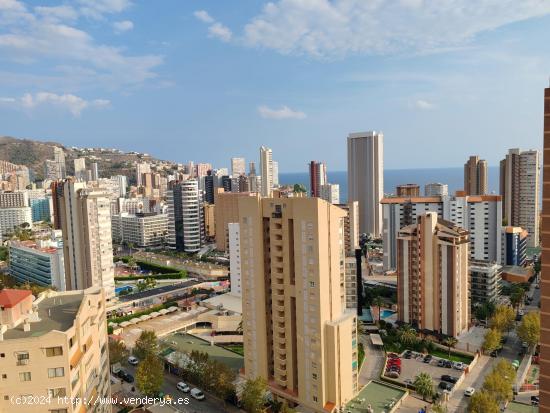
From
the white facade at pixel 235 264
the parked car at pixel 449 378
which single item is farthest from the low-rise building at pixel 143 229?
the parked car at pixel 449 378

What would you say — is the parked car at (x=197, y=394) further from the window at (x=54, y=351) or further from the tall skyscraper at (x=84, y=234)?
the tall skyscraper at (x=84, y=234)

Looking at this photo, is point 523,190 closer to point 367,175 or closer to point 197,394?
point 367,175

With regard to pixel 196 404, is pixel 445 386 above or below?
below

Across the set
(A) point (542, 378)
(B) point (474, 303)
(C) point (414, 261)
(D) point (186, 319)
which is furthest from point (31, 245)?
(A) point (542, 378)

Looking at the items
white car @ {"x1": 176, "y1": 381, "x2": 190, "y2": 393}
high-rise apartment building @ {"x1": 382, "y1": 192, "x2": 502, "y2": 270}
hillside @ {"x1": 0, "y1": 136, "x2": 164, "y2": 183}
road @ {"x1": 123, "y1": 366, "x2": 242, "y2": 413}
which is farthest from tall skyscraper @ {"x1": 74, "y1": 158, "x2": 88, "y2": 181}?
white car @ {"x1": 176, "y1": 381, "x2": 190, "y2": 393}

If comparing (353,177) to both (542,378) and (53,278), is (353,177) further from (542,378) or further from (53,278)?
(542,378)

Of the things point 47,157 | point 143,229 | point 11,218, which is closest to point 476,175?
point 143,229
